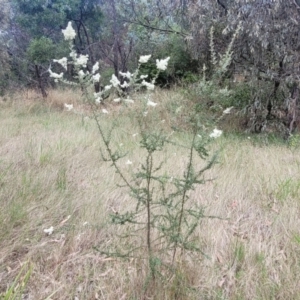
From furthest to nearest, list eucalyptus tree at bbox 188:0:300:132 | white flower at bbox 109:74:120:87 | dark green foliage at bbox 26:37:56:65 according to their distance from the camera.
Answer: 1. dark green foliage at bbox 26:37:56:65
2. eucalyptus tree at bbox 188:0:300:132
3. white flower at bbox 109:74:120:87

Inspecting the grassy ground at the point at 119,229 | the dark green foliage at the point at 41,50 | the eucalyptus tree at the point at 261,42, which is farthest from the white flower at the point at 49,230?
the dark green foliage at the point at 41,50

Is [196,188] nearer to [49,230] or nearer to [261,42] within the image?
[49,230]

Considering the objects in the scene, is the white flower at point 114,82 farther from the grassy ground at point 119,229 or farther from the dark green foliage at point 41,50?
the dark green foliage at point 41,50

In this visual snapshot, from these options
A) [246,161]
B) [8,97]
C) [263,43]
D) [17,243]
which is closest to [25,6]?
[8,97]

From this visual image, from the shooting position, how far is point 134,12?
22.8ft

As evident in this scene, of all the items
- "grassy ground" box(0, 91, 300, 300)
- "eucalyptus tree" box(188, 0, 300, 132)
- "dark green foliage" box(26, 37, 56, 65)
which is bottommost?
"dark green foliage" box(26, 37, 56, 65)

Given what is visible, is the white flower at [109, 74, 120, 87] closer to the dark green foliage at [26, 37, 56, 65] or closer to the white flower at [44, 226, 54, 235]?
the white flower at [44, 226, 54, 235]

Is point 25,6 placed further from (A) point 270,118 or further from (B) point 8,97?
(A) point 270,118

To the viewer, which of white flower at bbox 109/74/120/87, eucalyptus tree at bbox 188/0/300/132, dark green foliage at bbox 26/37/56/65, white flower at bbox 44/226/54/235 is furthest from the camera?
dark green foliage at bbox 26/37/56/65

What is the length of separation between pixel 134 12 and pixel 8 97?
12.2 ft

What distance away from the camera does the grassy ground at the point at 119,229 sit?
1.49 meters

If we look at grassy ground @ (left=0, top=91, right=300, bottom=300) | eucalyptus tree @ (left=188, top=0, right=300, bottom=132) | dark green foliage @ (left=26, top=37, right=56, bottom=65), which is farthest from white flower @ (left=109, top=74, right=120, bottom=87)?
dark green foliage @ (left=26, top=37, right=56, bottom=65)

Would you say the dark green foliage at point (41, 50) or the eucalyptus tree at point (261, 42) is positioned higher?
the eucalyptus tree at point (261, 42)

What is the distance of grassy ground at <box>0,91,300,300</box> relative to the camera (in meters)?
1.49
